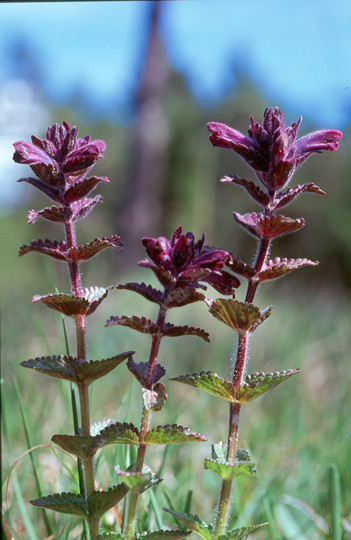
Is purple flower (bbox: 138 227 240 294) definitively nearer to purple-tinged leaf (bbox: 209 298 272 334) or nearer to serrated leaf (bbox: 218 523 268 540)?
purple-tinged leaf (bbox: 209 298 272 334)

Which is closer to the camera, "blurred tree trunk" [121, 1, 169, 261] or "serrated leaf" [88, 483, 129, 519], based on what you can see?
"serrated leaf" [88, 483, 129, 519]

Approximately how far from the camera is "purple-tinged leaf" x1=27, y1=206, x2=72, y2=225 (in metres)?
0.62

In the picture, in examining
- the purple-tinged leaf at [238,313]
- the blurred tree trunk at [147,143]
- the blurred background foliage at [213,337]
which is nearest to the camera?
the purple-tinged leaf at [238,313]

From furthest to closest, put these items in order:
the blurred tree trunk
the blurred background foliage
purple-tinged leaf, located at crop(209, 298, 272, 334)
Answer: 1. the blurred tree trunk
2. the blurred background foliage
3. purple-tinged leaf, located at crop(209, 298, 272, 334)

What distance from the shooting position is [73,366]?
0.63m

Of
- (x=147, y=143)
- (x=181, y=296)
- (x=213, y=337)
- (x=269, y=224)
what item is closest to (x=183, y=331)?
(x=181, y=296)

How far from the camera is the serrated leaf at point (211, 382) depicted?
1.91 feet

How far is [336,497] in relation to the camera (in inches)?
28.3

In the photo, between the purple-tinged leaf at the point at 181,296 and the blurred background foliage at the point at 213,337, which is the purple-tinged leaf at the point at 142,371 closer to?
the purple-tinged leaf at the point at 181,296

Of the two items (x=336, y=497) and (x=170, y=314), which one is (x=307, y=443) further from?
(x=170, y=314)

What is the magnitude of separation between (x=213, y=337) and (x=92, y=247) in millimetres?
2299

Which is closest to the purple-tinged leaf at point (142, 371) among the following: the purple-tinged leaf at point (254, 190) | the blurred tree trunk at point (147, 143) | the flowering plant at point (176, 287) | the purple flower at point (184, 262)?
the flowering plant at point (176, 287)

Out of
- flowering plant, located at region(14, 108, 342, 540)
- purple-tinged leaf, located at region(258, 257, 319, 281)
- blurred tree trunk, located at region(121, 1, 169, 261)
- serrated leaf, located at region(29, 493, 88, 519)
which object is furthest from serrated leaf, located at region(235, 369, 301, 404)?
blurred tree trunk, located at region(121, 1, 169, 261)

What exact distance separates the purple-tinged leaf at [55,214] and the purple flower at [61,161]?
0.01 metres
